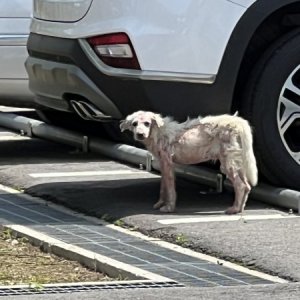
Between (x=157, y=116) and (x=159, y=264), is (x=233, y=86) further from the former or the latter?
(x=159, y=264)

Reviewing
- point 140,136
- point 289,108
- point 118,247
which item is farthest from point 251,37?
point 118,247

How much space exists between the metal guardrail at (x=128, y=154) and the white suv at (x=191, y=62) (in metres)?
0.15

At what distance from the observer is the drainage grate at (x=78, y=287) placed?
226 inches

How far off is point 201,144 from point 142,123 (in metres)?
0.48

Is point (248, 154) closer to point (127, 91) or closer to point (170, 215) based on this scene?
point (170, 215)

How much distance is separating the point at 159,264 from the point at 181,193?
2.05 meters

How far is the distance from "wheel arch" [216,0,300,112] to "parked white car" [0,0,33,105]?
9.39 feet

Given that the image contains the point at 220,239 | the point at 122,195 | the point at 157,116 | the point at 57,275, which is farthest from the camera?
the point at 122,195

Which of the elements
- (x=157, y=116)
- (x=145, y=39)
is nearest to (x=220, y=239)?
(x=157, y=116)

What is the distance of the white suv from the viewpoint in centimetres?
737

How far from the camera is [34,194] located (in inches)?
332

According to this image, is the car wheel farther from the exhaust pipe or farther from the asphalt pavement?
the exhaust pipe

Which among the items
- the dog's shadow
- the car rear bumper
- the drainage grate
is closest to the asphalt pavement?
the dog's shadow

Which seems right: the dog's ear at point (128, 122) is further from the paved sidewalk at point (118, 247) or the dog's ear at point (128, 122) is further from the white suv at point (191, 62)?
the paved sidewalk at point (118, 247)
